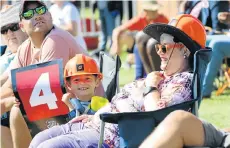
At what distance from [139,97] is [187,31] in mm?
559

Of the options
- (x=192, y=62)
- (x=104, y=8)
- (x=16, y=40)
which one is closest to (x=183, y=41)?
(x=192, y=62)

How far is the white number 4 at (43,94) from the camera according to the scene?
6.21 metres

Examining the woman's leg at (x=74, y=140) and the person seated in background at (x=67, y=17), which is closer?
the woman's leg at (x=74, y=140)

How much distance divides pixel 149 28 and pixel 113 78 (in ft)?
3.54

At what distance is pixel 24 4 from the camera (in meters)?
6.89

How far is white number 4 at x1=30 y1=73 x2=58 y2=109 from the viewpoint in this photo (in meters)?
6.21

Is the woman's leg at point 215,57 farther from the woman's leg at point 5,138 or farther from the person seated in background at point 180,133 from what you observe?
the person seated in background at point 180,133

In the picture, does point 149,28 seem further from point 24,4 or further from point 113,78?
point 24,4

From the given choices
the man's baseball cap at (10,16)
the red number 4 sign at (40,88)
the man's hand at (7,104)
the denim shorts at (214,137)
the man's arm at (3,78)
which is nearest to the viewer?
the denim shorts at (214,137)

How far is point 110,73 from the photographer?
6.79 m

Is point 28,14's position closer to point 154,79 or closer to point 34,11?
point 34,11

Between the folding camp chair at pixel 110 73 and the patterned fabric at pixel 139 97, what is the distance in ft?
3.26

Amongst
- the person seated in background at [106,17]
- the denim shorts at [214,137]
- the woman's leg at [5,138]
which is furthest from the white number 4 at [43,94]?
the person seated in background at [106,17]

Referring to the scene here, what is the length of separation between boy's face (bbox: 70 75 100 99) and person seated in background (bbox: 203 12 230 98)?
13.8 ft
